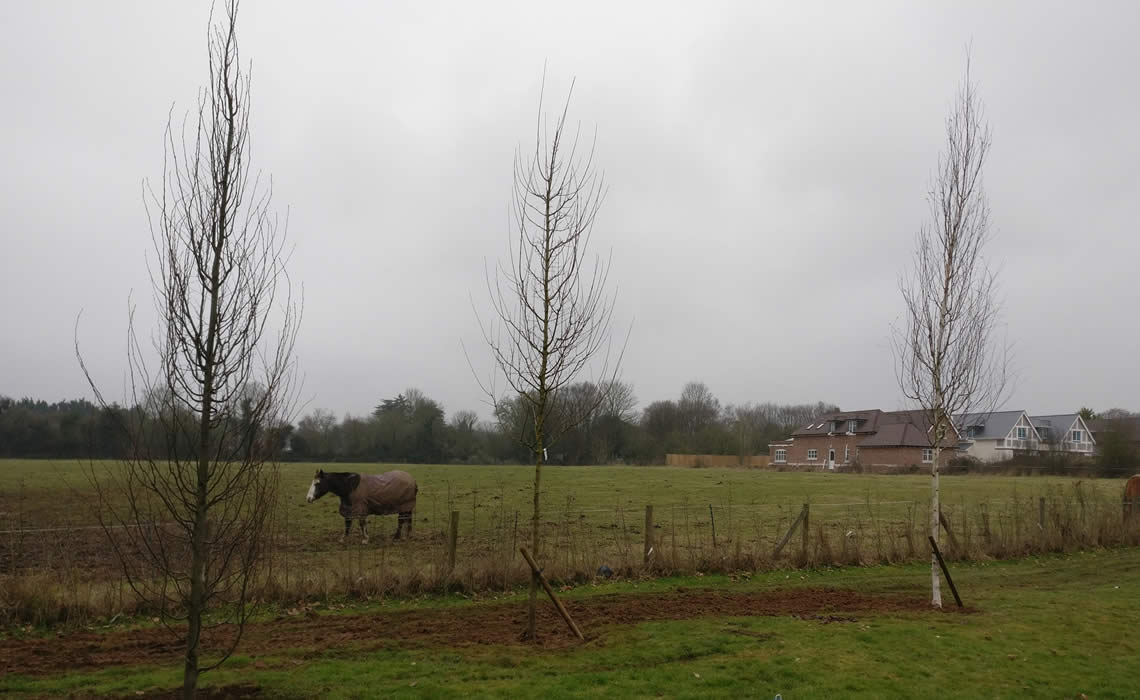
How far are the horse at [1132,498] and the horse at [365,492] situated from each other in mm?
19898

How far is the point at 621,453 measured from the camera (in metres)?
83.6

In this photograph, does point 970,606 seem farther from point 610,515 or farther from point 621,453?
point 621,453

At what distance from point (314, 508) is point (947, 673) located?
24138 millimetres

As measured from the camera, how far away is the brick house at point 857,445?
215 ft

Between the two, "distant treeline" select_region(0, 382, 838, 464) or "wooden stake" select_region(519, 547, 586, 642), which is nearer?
"wooden stake" select_region(519, 547, 586, 642)

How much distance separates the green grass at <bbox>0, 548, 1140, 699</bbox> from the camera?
732 cm

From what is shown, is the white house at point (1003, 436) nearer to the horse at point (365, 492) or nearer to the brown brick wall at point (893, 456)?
the brown brick wall at point (893, 456)

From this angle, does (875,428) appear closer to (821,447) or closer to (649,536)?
(821,447)

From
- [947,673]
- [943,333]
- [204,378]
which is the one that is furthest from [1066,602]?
[204,378]

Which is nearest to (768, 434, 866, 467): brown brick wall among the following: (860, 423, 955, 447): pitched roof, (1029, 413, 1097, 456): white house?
(860, 423, 955, 447): pitched roof

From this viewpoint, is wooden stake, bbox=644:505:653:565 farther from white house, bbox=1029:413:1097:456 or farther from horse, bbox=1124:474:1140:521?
white house, bbox=1029:413:1097:456

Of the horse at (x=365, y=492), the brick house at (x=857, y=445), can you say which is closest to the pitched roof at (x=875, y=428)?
the brick house at (x=857, y=445)

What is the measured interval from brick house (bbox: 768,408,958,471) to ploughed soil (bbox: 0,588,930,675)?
54103mm

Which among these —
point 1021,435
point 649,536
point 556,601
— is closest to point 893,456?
point 1021,435
